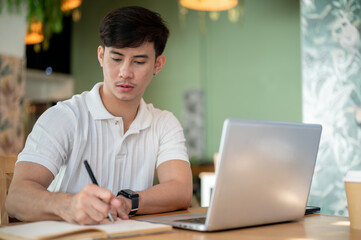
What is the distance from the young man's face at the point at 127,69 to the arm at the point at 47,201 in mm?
354

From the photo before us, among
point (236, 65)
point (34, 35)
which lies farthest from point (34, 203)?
point (34, 35)

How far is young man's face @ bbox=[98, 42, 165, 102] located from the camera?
1.45 meters

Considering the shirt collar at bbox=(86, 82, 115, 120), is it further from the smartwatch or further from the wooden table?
the wooden table

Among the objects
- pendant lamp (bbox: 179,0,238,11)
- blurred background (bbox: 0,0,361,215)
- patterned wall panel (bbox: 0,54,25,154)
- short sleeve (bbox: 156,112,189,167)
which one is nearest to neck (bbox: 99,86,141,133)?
short sleeve (bbox: 156,112,189,167)

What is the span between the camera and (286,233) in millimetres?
989

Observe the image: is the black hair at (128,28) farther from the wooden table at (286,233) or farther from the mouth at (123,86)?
the wooden table at (286,233)

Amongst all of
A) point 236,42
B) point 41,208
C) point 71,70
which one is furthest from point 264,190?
point 71,70

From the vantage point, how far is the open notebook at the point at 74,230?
0.85 meters

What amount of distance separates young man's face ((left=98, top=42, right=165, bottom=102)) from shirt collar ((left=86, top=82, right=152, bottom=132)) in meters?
Answer: 0.06

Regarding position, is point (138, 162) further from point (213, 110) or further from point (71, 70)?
point (71, 70)

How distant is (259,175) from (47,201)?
51 cm

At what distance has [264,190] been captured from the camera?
3.31 feet

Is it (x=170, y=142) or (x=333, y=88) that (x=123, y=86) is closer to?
(x=170, y=142)

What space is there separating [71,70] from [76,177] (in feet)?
19.2
